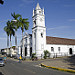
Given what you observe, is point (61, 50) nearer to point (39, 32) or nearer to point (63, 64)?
point (39, 32)

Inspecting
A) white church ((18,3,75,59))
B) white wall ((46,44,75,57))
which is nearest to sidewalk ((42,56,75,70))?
white church ((18,3,75,59))

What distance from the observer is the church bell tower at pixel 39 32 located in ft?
125

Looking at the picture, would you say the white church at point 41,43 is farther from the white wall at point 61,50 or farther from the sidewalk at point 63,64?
the sidewalk at point 63,64

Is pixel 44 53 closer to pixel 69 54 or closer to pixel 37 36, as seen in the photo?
pixel 37 36

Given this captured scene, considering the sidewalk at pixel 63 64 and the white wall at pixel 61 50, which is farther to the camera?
the white wall at pixel 61 50

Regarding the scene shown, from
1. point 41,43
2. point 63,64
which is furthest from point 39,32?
point 63,64

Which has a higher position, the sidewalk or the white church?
the white church

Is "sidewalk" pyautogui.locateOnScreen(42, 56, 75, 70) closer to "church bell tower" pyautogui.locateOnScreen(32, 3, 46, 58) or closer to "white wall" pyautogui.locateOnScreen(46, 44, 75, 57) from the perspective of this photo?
"church bell tower" pyautogui.locateOnScreen(32, 3, 46, 58)

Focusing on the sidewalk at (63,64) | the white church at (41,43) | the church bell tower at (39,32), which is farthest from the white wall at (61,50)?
the sidewalk at (63,64)

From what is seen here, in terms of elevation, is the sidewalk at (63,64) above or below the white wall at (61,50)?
below

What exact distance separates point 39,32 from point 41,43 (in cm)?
351

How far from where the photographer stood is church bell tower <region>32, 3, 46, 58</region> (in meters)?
38.2

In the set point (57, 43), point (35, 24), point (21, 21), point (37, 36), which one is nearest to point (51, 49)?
point (57, 43)

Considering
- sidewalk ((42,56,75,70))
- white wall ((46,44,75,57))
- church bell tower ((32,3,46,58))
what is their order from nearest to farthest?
sidewalk ((42,56,75,70))
church bell tower ((32,3,46,58))
white wall ((46,44,75,57))
